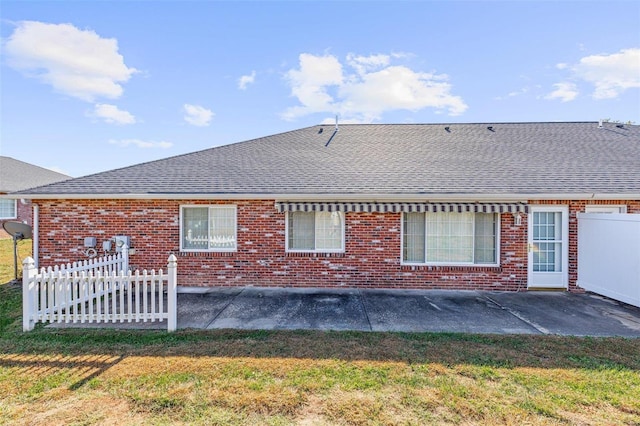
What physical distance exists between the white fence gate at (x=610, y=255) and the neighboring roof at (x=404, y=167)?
3.34ft

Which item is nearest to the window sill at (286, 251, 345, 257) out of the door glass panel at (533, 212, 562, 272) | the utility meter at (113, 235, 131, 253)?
the utility meter at (113, 235, 131, 253)

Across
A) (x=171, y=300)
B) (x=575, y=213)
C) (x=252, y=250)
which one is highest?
(x=575, y=213)

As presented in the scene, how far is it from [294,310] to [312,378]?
3325 mm

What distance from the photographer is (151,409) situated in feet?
13.4

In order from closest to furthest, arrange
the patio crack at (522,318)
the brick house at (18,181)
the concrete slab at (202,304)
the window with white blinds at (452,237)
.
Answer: the patio crack at (522,318) → the concrete slab at (202,304) → the window with white blinds at (452,237) → the brick house at (18,181)

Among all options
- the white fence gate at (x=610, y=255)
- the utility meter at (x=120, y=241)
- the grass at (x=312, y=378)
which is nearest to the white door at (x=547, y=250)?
the white fence gate at (x=610, y=255)

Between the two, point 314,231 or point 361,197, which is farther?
point 314,231

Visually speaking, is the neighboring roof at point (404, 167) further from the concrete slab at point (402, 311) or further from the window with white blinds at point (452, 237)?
the concrete slab at point (402, 311)

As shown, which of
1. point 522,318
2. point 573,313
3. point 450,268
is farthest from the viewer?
point 450,268

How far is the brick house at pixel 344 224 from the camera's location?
988 centimetres

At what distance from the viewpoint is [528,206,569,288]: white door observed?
1014cm

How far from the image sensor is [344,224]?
10406mm

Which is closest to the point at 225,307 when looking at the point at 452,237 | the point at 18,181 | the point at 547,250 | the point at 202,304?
the point at 202,304

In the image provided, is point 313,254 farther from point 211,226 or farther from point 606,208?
point 606,208
